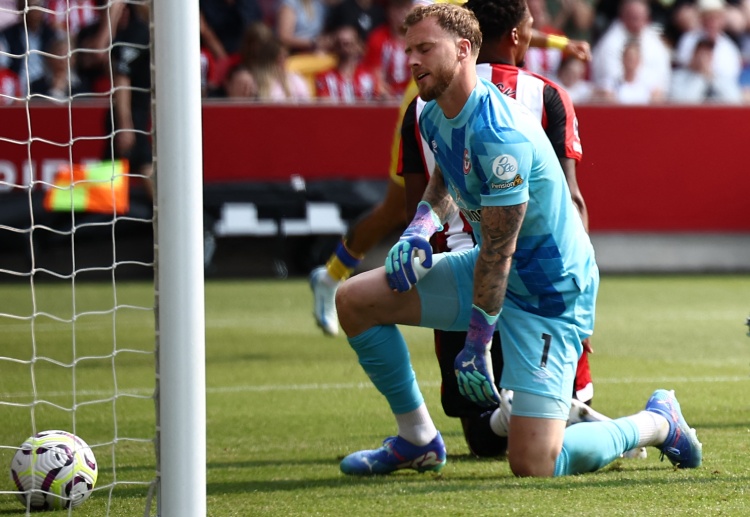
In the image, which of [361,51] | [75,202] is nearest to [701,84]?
[361,51]

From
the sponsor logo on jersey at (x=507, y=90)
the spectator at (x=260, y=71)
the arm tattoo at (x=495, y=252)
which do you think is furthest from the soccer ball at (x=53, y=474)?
the spectator at (x=260, y=71)

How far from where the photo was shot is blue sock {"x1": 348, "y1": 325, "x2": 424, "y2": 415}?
4285 mm

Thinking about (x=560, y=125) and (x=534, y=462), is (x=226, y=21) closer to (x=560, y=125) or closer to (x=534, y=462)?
(x=560, y=125)

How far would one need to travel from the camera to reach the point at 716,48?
45.8ft

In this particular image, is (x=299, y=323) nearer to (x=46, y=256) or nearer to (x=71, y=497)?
(x=46, y=256)

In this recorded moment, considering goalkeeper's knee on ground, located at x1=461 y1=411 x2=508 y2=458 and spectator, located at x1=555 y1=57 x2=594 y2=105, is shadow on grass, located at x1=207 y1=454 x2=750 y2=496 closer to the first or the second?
goalkeeper's knee on ground, located at x1=461 y1=411 x2=508 y2=458

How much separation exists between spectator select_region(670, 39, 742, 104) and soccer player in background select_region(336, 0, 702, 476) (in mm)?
9645

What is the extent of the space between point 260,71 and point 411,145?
7.66m

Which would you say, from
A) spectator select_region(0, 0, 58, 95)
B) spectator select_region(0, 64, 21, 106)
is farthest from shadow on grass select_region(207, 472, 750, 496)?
spectator select_region(0, 0, 58, 95)

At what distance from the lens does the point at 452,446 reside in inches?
196

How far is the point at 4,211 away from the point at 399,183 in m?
5.48

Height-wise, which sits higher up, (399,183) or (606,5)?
(606,5)

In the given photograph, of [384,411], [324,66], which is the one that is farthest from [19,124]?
[384,411]

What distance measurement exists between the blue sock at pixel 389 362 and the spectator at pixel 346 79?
28.0 feet
